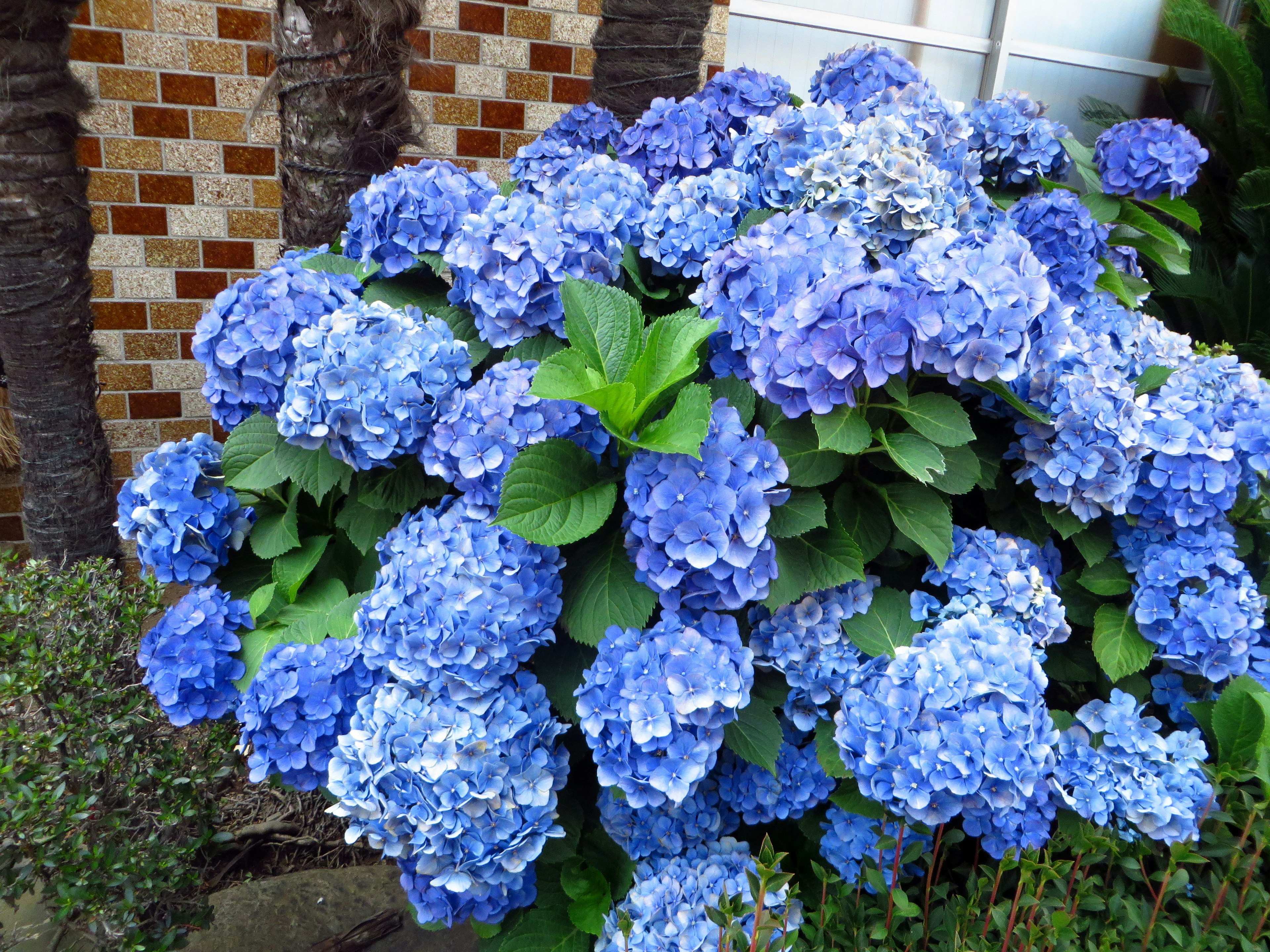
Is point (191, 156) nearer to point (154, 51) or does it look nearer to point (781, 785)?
point (154, 51)

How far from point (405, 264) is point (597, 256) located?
404mm

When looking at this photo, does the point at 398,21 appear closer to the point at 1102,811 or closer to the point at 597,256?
the point at 597,256

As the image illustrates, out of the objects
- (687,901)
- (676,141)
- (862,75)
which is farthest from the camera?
(862,75)

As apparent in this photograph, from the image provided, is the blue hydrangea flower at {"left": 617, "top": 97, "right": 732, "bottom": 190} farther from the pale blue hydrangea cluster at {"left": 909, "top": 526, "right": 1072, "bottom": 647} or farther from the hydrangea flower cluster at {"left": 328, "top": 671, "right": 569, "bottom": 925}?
the hydrangea flower cluster at {"left": 328, "top": 671, "right": 569, "bottom": 925}

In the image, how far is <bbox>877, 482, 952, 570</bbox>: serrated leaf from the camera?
1.42m

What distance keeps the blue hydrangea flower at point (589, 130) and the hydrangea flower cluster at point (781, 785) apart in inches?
58.7

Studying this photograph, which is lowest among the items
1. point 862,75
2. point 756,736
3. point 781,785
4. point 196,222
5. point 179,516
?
point 781,785

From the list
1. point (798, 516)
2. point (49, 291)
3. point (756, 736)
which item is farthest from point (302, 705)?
point (49, 291)

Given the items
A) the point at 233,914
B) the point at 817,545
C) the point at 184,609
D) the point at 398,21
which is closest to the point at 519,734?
the point at 817,545

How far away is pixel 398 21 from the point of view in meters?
2.04

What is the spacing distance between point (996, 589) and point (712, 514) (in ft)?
1.75

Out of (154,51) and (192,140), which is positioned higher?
(154,51)

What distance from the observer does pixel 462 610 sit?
4.25 ft

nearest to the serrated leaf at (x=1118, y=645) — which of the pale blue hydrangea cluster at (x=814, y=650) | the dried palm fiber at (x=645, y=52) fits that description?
the pale blue hydrangea cluster at (x=814, y=650)
